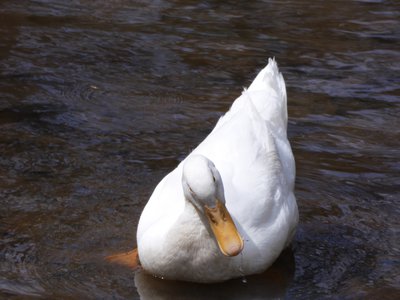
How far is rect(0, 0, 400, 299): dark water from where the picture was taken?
19.7 feet

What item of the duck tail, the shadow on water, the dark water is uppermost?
the duck tail

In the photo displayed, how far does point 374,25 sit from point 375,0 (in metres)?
0.96

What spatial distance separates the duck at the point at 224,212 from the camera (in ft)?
17.9

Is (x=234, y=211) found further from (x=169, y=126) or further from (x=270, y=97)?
(x=169, y=126)

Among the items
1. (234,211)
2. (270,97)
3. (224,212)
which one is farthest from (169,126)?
(224,212)

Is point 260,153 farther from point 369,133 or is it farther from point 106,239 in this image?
point 369,133

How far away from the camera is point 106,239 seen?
249 inches

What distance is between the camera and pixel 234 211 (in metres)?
5.84

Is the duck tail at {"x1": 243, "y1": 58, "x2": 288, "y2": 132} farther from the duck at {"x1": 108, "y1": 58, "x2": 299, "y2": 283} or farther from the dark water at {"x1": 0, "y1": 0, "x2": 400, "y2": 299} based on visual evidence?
the dark water at {"x1": 0, "y1": 0, "x2": 400, "y2": 299}

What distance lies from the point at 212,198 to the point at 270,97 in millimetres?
1699

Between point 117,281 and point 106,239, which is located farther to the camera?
point 106,239

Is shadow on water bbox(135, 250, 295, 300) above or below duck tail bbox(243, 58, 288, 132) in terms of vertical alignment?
below

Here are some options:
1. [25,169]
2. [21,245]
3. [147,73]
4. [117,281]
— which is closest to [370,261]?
[117,281]

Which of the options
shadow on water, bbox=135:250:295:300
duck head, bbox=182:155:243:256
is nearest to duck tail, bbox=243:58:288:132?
shadow on water, bbox=135:250:295:300
